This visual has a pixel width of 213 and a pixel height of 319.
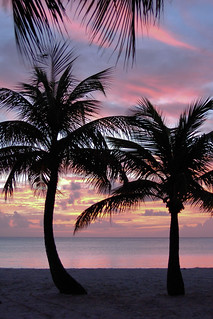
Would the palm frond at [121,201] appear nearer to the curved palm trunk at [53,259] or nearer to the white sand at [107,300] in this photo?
the curved palm trunk at [53,259]

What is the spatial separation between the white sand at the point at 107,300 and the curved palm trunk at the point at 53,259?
0.31m

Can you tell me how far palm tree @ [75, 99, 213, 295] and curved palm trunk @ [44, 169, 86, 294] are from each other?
2.62 feet

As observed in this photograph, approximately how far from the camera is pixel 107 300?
10.6 meters

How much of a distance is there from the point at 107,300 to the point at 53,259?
5.90 feet

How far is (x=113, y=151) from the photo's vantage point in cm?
1074

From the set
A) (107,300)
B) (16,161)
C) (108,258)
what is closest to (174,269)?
(107,300)

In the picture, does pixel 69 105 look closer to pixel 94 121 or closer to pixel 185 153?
pixel 94 121

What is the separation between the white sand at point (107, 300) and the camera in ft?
29.9

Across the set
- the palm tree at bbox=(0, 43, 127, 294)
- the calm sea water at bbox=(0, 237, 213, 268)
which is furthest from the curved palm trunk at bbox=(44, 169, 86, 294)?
the calm sea water at bbox=(0, 237, 213, 268)

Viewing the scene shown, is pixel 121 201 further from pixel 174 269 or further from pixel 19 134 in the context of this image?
pixel 19 134

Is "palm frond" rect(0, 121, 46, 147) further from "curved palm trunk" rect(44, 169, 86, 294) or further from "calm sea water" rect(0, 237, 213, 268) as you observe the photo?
"calm sea water" rect(0, 237, 213, 268)

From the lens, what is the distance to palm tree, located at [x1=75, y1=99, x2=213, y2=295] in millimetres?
10680

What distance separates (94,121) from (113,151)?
3.12 feet

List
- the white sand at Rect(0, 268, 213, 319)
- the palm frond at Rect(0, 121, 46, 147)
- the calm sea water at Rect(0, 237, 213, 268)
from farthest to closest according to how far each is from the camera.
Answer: the calm sea water at Rect(0, 237, 213, 268), the palm frond at Rect(0, 121, 46, 147), the white sand at Rect(0, 268, 213, 319)
